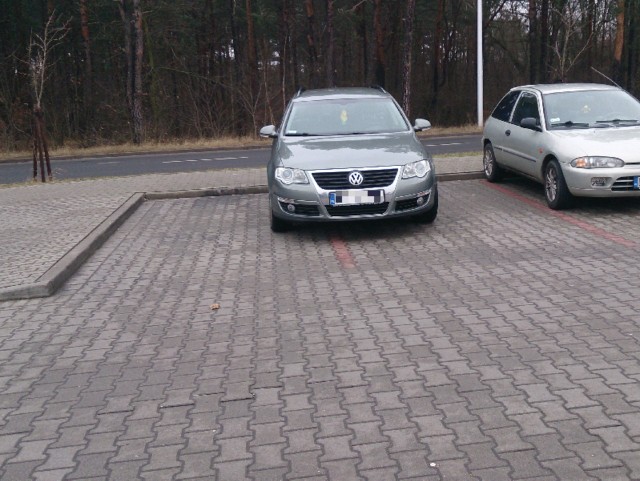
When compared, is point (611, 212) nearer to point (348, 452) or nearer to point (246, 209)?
point (246, 209)

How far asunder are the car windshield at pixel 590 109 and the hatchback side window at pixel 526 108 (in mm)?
185

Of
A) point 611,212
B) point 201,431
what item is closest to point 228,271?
point 201,431

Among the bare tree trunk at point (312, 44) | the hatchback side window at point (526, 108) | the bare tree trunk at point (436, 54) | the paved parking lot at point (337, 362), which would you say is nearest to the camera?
the paved parking lot at point (337, 362)

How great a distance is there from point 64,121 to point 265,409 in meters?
32.6

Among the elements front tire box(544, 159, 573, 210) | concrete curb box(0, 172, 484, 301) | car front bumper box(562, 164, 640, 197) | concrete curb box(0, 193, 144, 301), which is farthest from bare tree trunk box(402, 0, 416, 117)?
car front bumper box(562, 164, 640, 197)

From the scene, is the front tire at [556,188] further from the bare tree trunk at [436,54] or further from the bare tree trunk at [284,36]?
the bare tree trunk at [436,54]

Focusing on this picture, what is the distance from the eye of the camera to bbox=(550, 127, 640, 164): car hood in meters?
9.62

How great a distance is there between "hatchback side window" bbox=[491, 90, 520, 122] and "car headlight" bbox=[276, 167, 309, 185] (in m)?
4.65

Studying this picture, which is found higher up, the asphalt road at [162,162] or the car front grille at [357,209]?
the car front grille at [357,209]

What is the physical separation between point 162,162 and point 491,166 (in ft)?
41.0

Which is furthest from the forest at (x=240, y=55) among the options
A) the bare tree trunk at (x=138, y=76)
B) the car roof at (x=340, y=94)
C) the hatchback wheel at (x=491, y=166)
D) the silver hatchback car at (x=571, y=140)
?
the car roof at (x=340, y=94)

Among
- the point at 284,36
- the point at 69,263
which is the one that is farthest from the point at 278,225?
the point at 284,36

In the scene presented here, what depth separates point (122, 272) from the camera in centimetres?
822

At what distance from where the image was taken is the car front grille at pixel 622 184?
9.57m
